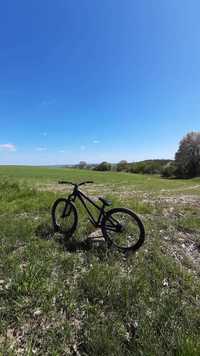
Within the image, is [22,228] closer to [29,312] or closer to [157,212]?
[29,312]

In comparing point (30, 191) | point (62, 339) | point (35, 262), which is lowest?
point (62, 339)

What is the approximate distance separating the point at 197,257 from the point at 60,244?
10.6 ft

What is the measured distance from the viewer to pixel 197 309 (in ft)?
10.2

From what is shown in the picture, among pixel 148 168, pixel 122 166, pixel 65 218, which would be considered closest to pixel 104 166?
pixel 122 166

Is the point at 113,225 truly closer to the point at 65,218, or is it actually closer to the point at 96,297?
the point at 65,218

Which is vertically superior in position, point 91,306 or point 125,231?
point 125,231

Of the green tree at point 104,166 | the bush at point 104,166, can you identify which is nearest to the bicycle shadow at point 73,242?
the bush at point 104,166

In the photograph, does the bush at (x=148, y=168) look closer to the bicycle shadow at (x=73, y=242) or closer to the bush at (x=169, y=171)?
the bush at (x=169, y=171)

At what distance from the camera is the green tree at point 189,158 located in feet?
167

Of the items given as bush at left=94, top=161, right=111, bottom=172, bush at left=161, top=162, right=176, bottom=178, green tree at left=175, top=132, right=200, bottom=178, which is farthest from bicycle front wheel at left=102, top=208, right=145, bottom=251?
bush at left=94, top=161, right=111, bottom=172

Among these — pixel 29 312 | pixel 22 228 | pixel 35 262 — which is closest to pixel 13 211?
pixel 22 228

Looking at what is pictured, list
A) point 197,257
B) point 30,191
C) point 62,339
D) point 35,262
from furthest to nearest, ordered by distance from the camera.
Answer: point 30,191 < point 197,257 < point 35,262 < point 62,339

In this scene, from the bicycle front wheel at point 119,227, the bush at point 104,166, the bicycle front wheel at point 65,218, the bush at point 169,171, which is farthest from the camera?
the bush at point 104,166

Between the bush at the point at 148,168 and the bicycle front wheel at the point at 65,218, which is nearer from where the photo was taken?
the bicycle front wheel at the point at 65,218
